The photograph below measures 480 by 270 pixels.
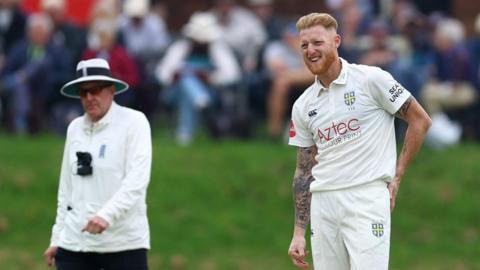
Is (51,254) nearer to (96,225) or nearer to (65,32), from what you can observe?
(96,225)

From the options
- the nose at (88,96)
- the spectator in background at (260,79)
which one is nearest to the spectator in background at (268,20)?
the spectator in background at (260,79)

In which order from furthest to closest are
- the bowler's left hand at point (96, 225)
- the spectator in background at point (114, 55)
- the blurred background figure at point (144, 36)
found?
the blurred background figure at point (144, 36)
the spectator in background at point (114, 55)
the bowler's left hand at point (96, 225)

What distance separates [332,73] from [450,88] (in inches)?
445

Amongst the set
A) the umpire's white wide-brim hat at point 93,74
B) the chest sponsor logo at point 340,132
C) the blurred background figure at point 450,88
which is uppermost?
the blurred background figure at point 450,88

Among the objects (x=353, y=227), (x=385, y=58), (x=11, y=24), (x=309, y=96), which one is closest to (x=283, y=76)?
(x=385, y=58)

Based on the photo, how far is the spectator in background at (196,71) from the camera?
61.4ft

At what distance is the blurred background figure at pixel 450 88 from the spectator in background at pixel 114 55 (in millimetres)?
4264

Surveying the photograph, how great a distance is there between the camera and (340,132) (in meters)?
8.75

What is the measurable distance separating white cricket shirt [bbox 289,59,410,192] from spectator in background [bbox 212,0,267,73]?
10847 mm

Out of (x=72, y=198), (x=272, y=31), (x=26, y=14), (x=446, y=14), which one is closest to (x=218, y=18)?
(x=272, y=31)

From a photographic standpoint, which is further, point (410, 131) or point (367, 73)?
point (410, 131)

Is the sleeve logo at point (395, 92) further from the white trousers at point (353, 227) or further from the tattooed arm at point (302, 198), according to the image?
the tattooed arm at point (302, 198)

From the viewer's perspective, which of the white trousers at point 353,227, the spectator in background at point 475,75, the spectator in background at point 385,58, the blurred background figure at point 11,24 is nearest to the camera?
the white trousers at point 353,227

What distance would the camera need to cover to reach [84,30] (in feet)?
65.1
